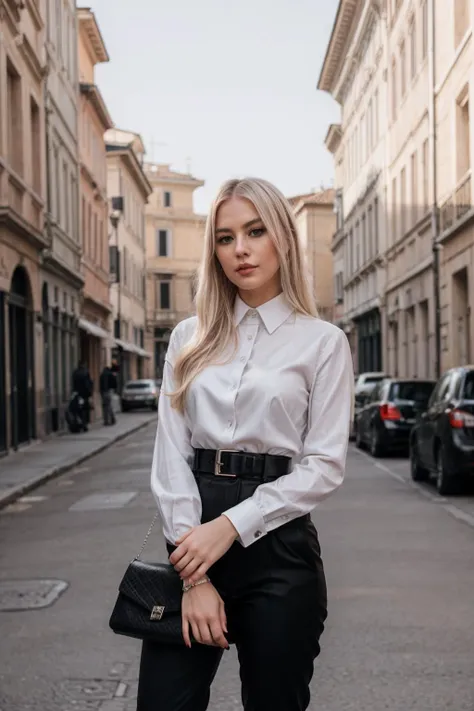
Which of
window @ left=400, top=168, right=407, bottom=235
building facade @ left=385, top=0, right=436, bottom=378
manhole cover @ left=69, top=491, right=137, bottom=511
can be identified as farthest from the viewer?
window @ left=400, top=168, right=407, bottom=235

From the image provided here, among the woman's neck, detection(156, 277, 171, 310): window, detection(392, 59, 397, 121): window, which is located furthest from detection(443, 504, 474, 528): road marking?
detection(156, 277, 171, 310): window

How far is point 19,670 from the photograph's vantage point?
5129 millimetres

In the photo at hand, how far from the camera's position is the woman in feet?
8.28

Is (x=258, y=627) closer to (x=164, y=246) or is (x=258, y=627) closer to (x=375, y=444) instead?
(x=375, y=444)

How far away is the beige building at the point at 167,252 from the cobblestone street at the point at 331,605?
6509 centimetres

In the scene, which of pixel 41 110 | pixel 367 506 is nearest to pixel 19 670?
pixel 367 506

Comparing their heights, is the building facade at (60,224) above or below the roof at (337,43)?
below

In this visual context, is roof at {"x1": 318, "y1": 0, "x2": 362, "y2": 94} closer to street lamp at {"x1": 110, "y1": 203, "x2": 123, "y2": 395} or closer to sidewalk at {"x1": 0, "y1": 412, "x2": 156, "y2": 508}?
street lamp at {"x1": 110, "y1": 203, "x2": 123, "y2": 395}

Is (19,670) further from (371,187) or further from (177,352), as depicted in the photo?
(371,187)

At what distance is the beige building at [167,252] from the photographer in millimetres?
77500

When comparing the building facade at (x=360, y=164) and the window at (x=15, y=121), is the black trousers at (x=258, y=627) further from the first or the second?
the building facade at (x=360, y=164)

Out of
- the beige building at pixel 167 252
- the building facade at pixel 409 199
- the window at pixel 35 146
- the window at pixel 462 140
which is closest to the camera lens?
the window at pixel 35 146

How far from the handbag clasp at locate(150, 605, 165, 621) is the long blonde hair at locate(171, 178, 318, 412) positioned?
1.63 ft

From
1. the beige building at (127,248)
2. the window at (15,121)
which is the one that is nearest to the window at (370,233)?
the beige building at (127,248)
